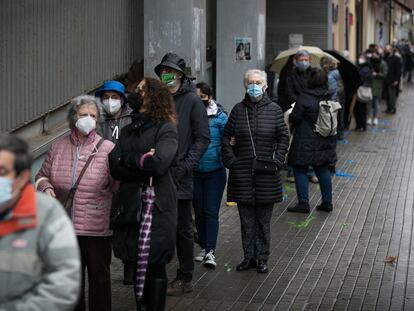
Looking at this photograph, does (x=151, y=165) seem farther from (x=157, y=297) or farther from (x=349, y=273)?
(x=349, y=273)

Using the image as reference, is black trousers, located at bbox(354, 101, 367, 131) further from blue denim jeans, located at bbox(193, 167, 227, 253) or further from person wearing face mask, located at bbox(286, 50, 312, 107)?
blue denim jeans, located at bbox(193, 167, 227, 253)

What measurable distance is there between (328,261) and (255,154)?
135cm

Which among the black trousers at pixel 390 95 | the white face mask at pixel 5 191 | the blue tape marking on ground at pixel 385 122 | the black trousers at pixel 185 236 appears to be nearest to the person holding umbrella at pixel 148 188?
the black trousers at pixel 185 236

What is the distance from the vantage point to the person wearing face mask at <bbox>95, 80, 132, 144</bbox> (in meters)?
7.52

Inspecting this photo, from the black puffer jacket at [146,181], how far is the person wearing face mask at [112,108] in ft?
3.06

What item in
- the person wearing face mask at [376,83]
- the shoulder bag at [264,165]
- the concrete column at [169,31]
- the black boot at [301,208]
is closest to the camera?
the shoulder bag at [264,165]

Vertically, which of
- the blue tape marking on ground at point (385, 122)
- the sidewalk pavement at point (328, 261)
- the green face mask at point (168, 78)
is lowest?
the sidewalk pavement at point (328, 261)

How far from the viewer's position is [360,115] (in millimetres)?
20672

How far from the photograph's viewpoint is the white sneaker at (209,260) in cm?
868

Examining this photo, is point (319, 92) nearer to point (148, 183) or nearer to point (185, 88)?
point (185, 88)

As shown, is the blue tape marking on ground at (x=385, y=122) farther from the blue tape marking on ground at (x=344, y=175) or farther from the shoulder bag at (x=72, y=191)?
the shoulder bag at (x=72, y=191)

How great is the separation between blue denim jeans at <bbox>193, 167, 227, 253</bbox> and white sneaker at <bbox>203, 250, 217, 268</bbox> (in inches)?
1.7

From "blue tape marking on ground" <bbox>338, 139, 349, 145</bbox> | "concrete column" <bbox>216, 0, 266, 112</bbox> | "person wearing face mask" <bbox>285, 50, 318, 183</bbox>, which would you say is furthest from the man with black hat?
"blue tape marking on ground" <bbox>338, 139, 349, 145</bbox>

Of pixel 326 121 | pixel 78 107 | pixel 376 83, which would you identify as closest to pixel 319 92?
pixel 326 121
